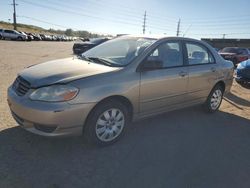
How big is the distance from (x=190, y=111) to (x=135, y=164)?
2893 mm

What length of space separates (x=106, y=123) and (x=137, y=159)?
68 centimetres

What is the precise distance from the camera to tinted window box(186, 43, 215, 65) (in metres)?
5.01

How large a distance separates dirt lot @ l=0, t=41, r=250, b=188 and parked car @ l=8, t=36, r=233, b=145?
1.09 feet

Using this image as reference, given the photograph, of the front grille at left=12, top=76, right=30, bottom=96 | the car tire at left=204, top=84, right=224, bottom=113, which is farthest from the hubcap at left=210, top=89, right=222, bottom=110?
the front grille at left=12, top=76, right=30, bottom=96

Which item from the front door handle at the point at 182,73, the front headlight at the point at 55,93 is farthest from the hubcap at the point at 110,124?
the front door handle at the point at 182,73

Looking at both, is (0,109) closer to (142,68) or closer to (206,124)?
(142,68)

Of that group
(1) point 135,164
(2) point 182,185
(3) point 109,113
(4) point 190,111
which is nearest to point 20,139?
(3) point 109,113

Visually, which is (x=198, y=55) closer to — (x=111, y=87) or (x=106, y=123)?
(x=111, y=87)

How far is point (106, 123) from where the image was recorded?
382cm

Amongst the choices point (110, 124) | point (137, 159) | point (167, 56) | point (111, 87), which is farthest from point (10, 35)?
point (137, 159)

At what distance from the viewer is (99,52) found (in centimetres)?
475

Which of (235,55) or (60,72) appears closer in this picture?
(60,72)

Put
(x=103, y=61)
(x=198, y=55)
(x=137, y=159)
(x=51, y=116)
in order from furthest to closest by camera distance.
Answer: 1. (x=198, y=55)
2. (x=103, y=61)
3. (x=137, y=159)
4. (x=51, y=116)

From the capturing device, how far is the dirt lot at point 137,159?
3.07m
